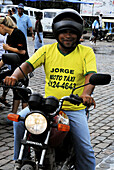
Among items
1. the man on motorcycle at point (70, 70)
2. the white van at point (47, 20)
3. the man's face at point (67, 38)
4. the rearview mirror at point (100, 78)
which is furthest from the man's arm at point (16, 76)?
the white van at point (47, 20)

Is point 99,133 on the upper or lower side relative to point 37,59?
lower

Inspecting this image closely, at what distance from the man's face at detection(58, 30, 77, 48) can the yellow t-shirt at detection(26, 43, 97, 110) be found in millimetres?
110

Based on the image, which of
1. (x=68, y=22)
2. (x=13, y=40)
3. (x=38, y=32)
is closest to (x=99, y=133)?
(x=13, y=40)

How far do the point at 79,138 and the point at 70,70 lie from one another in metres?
0.63

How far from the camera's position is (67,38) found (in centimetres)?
323

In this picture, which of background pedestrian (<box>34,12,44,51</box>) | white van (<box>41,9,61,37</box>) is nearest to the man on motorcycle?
background pedestrian (<box>34,12,44,51</box>)

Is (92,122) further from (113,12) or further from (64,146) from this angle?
(113,12)

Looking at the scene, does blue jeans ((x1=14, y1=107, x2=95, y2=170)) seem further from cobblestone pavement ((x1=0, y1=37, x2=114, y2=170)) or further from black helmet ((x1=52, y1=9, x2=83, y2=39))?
cobblestone pavement ((x1=0, y1=37, x2=114, y2=170))

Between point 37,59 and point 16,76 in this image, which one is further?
point 37,59

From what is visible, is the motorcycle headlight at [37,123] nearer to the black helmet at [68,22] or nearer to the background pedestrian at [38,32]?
the black helmet at [68,22]

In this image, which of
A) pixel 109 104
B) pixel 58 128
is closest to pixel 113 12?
pixel 109 104

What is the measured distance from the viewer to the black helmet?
3.16 m

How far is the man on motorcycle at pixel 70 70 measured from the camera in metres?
3.10

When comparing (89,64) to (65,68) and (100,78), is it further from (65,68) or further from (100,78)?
(100,78)
